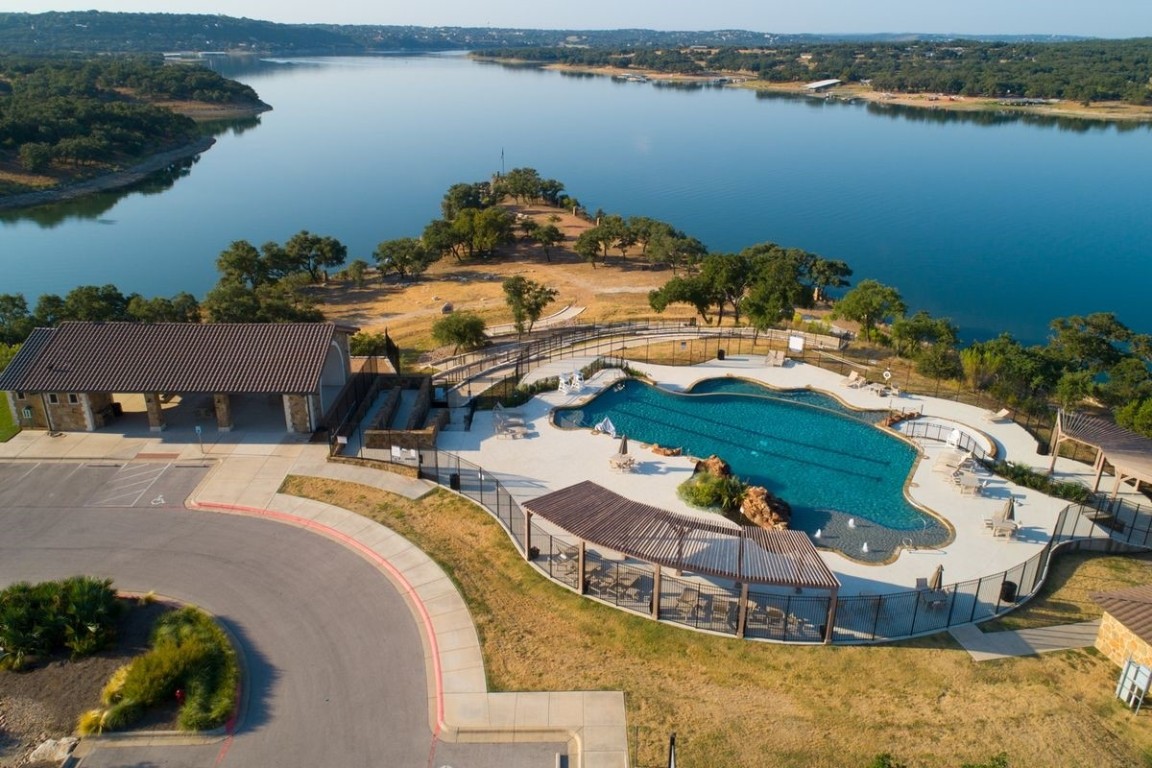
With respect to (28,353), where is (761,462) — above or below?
below

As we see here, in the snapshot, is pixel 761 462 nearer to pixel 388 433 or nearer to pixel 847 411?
pixel 847 411

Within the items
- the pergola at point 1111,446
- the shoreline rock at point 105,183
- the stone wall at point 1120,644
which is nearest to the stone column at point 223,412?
the stone wall at point 1120,644

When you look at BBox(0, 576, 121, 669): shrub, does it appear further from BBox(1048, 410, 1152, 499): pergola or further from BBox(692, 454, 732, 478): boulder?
BBox(1048, 410, 1152, 499): pergola

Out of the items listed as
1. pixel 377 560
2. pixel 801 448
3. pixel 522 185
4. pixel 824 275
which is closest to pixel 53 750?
pixel 377 560

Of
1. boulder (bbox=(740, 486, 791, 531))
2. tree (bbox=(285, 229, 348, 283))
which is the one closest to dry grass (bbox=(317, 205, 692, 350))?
tree (bbox=(285, 229, 348, 283))

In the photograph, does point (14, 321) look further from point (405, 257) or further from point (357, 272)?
point (405, 257)

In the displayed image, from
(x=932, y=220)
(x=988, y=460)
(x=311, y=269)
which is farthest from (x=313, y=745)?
(x=932, y=220)

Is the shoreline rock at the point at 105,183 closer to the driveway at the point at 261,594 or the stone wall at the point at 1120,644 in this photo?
the driveway at the point at 261,594
